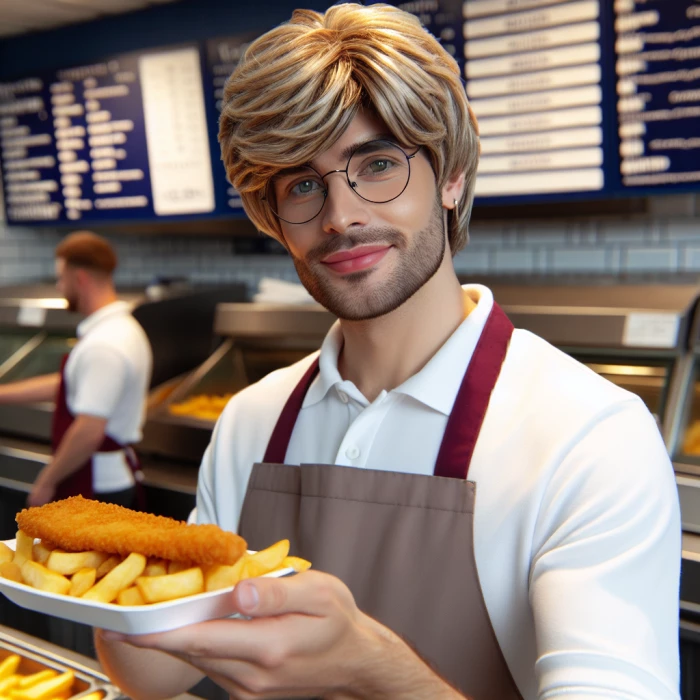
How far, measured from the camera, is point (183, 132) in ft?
13.4

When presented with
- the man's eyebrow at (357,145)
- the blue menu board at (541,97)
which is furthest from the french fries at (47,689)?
the blue menu board at (541,97)

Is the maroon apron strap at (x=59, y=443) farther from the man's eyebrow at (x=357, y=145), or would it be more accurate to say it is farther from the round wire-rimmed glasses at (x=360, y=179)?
the man's eyebrow at (x=357, y=145)

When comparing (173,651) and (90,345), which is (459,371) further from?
(90,345)

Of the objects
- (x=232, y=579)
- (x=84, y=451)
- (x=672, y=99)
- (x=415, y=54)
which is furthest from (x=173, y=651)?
(x=672, y=99)

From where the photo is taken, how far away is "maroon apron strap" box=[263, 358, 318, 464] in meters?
1.36

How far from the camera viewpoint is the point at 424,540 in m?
1.15

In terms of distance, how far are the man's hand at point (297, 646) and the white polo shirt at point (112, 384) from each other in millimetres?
2294

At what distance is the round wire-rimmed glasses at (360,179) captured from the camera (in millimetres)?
1190

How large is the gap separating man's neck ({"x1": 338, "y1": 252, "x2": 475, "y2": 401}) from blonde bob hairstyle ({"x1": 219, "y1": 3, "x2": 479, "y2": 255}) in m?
0.20

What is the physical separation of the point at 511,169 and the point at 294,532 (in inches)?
88.6

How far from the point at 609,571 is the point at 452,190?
26.9 inches

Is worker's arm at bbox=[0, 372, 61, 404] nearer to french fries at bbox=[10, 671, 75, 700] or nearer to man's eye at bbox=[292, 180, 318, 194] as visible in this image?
french fries at bbox=[10, 671, 75, 700]

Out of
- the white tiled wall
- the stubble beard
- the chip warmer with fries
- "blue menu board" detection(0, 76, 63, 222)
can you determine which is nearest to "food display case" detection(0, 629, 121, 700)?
the stubble beard

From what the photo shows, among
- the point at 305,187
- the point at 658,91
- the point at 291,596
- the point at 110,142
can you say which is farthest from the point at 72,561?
the point at 110,142
